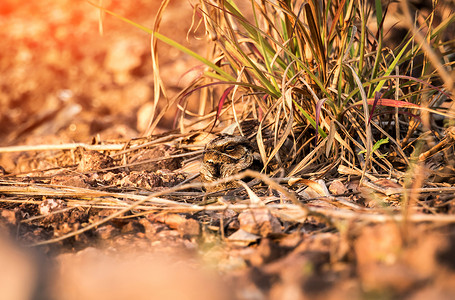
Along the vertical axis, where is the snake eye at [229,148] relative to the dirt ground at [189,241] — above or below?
above

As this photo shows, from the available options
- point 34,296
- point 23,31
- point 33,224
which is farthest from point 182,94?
point 23,31

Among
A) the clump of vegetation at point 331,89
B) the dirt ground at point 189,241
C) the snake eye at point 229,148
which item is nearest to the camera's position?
the dirt ground at point 189,241

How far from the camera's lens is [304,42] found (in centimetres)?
164

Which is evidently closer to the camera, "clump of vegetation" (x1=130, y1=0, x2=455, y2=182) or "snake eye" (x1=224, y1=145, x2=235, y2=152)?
"clump of vegetation" (x1=130, y1=0, x2=455, y2=182)

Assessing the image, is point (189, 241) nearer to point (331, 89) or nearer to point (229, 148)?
point (229, 148)

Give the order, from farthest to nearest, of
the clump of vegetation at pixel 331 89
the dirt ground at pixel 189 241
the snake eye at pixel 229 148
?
1. the snake eye at pixel 229 148
2. the clump of vegetation at pixel 331 89
3. the dirt ground at pixel 189 241

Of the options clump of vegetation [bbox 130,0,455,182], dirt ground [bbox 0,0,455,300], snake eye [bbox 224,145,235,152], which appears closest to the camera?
dirt ground [bbox 0,0,455,300]

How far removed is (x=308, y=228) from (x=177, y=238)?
34cm

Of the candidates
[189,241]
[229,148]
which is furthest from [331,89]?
[189,241]

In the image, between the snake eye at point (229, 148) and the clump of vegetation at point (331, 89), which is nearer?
the clump of vegetation at point (331, 89)

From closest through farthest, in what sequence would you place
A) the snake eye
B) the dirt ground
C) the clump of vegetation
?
the dirt ground → the clump of vegetation → the snake eye

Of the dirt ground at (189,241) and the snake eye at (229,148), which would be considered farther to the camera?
the snake eye at (229,148)

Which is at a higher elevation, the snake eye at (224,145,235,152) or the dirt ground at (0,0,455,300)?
the snake eye at (224,145,235,152)

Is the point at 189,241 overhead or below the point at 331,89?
below
